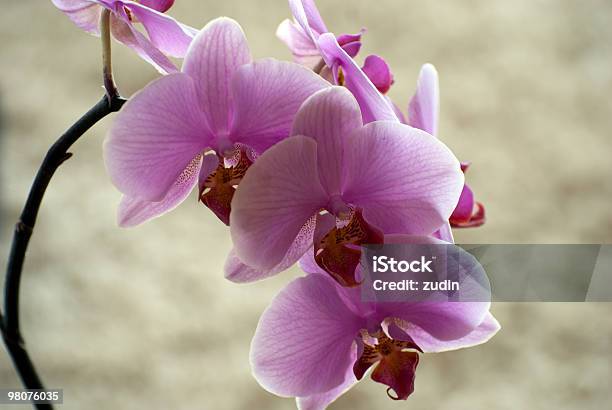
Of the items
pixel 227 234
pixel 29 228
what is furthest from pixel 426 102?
pixel 227 234

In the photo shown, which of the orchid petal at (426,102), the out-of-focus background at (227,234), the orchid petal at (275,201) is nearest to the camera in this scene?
the orchid petal at (275,201)

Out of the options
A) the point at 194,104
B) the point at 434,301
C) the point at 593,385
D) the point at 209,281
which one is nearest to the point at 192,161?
the point at 194,104

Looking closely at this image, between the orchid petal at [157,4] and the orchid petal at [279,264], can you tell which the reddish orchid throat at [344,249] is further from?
the orchid petal at [157,4]

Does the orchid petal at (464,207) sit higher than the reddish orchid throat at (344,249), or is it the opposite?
the reddish orchid throat at (344,249)

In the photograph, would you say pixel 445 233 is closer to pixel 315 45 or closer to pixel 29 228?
pixel 315 45

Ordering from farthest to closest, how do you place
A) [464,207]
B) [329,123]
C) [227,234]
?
[227,234], [464,207], [329,123]

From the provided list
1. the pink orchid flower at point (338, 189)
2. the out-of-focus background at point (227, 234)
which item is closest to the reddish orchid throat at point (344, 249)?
the pink orchid flower at point (338, 189)

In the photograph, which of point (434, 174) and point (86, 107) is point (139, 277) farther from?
point (434, 174)
